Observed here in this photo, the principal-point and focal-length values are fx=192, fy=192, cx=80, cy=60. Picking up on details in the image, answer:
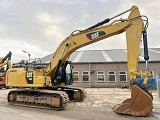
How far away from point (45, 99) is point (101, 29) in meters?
4.14

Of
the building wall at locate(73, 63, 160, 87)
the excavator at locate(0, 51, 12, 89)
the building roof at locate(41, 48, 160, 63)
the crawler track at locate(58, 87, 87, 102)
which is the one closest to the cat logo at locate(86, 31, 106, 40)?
the crawler track at locate(58, 87, 87, 102)

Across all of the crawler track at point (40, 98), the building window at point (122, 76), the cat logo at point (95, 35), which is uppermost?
the cat logo at point (95, 35)

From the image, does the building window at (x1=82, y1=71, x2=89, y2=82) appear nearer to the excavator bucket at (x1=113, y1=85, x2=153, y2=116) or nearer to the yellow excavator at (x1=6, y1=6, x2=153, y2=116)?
the yellow excavator at (x1=6, y1=6, x2=153, y2=116)

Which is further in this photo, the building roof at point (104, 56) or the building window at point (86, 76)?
the building roof at point (104, 56)

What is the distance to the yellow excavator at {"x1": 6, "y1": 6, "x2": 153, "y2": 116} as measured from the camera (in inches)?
281

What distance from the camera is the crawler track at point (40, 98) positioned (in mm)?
8594

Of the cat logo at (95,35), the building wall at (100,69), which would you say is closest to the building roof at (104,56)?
the building wall at (100,69)

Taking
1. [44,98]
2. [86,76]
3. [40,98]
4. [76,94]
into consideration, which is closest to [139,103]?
[44,98]

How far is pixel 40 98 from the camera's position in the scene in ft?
30.1

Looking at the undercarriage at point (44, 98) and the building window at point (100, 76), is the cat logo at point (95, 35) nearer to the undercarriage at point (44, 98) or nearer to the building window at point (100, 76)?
the undercarriage at point (44, 98)

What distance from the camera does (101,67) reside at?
79.8 feet

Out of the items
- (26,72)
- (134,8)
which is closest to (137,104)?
(134,8)

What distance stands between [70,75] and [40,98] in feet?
7.92

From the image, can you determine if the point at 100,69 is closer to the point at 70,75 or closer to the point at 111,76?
the point at 111,76
